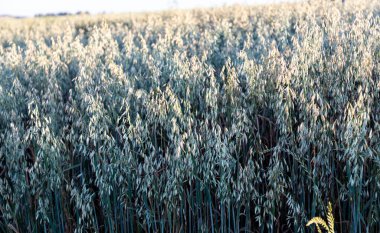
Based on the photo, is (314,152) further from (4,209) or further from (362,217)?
(4,209)

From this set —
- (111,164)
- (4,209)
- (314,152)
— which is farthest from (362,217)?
(4,209)

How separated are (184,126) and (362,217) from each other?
1329mm

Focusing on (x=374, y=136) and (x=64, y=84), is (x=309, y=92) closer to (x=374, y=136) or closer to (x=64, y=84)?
(x=374, y=136)

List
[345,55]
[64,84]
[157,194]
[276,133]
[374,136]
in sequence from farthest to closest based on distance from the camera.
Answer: [64,84]
[345,55]
[276,133]
[157,194]
[374,136]

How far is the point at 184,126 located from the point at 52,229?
4.57 ft

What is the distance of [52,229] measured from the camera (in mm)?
4348

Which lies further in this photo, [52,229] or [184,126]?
[52,229]

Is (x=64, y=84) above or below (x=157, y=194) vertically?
above

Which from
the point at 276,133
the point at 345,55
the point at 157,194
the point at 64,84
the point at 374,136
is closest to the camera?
the point at 374,136

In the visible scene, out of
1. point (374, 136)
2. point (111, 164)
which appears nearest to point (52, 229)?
point (111, 164)

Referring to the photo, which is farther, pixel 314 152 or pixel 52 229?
pixel 52 229

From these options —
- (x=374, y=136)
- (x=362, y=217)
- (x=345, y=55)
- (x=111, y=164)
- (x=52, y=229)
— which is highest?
(x=345, y=55)

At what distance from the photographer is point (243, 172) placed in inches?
147

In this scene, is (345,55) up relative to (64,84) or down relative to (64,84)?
up
